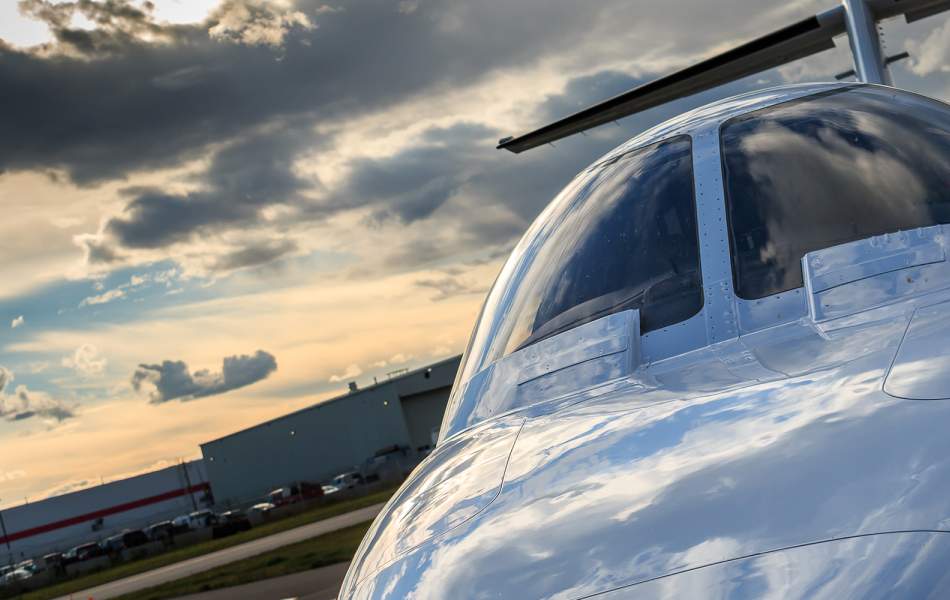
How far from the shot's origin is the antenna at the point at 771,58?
350 inches

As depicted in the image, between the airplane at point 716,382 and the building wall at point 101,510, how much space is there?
8505 centimetres

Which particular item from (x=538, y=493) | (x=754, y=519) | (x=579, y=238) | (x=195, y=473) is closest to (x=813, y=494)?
(x=754, y=519)

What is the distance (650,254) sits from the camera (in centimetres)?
371

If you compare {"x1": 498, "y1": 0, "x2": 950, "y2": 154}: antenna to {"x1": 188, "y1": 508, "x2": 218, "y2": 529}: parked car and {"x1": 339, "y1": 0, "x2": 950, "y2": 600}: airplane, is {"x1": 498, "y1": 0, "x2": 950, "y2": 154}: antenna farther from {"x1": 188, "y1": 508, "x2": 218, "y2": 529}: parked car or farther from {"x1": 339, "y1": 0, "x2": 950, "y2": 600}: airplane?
{"x1": 188, "y1": 508, "x2": 218, "y2": 529}: parked car

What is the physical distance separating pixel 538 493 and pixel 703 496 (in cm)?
44

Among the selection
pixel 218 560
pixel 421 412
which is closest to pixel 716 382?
pixel 218 560

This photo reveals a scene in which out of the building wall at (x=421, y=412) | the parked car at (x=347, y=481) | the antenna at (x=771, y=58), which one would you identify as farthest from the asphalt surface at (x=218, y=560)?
the building wall at (x=421, y=412)

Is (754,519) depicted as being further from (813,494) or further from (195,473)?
(195,473)

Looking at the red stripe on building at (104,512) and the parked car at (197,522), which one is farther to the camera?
the red stripe on building at (104,512)

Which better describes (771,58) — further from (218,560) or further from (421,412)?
(421,412)

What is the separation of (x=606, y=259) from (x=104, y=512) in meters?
92.6

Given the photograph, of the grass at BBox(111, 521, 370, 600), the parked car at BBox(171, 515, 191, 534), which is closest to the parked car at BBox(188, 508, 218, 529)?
the parked car at BBox(171, 515, 191, 534)

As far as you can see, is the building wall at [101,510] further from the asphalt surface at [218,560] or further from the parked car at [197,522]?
the asphalt surface at [218,560]

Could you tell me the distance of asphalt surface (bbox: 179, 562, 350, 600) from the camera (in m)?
14.2
